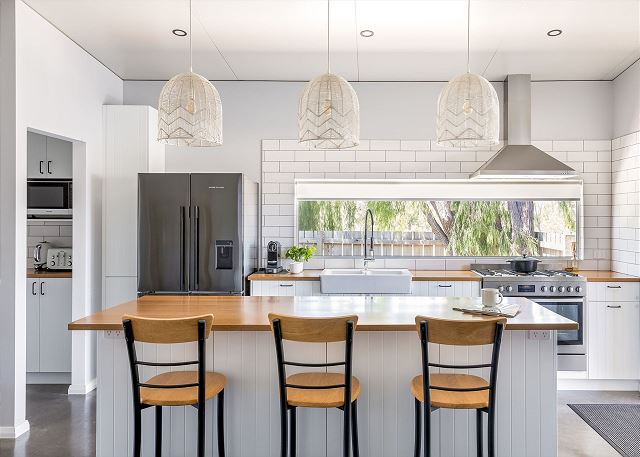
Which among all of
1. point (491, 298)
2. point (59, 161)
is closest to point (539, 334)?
point (491, 298)

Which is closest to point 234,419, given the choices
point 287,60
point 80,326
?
point 80,326

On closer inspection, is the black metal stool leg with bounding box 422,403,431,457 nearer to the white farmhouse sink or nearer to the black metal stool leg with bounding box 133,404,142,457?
the black metal stool leg with bounding box 133,404,142,457

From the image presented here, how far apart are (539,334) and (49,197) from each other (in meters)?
4.27

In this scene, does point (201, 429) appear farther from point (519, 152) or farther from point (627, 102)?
point (627, 102)

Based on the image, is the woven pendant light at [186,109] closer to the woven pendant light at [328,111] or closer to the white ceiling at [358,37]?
the woven pendant light at [328,111]

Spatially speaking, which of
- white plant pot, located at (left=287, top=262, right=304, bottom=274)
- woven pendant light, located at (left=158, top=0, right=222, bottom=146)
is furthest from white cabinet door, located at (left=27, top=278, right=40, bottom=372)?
woven pendant light, located at (left=158, top=0, right=222, bottom=146)

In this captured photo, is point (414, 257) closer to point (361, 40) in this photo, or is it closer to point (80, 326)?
point (361, 40)

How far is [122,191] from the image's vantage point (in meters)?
4.80

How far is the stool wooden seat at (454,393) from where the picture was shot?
7.80ft

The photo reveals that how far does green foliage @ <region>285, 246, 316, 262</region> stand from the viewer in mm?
5109

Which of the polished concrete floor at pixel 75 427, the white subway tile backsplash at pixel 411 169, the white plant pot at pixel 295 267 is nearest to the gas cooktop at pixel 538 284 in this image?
the white subway tile backsplash at pixel 411 169

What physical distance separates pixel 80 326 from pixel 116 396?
0.50 m

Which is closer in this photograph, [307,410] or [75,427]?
[307,410]

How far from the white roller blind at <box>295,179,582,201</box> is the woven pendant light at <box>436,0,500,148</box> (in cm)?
258
